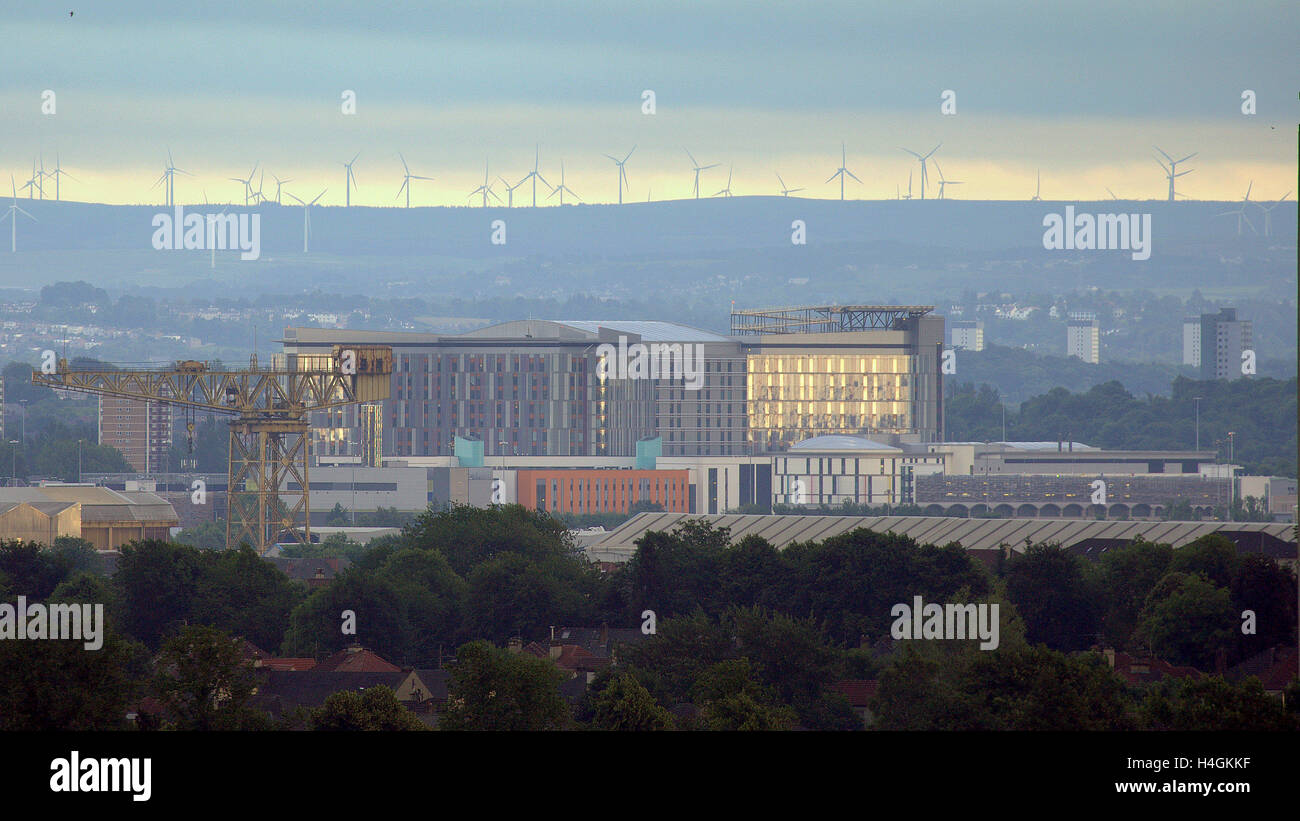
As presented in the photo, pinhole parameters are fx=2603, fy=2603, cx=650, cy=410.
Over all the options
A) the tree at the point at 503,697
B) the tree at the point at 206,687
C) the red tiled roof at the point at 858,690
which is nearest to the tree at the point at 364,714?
the tree at the point at 206,687

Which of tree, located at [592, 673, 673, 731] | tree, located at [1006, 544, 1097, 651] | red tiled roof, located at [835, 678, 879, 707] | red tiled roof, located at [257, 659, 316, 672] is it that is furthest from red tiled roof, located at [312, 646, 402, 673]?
tree, located at [1006, 544, 1097, 651]

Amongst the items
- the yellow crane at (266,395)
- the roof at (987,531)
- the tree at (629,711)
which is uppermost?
the yellow crane at (266,395)

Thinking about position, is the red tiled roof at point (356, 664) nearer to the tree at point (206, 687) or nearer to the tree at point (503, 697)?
the tree at point (206, 687)

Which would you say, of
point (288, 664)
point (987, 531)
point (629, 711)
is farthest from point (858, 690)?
point (987, 531)

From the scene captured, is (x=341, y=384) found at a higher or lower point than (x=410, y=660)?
higher
